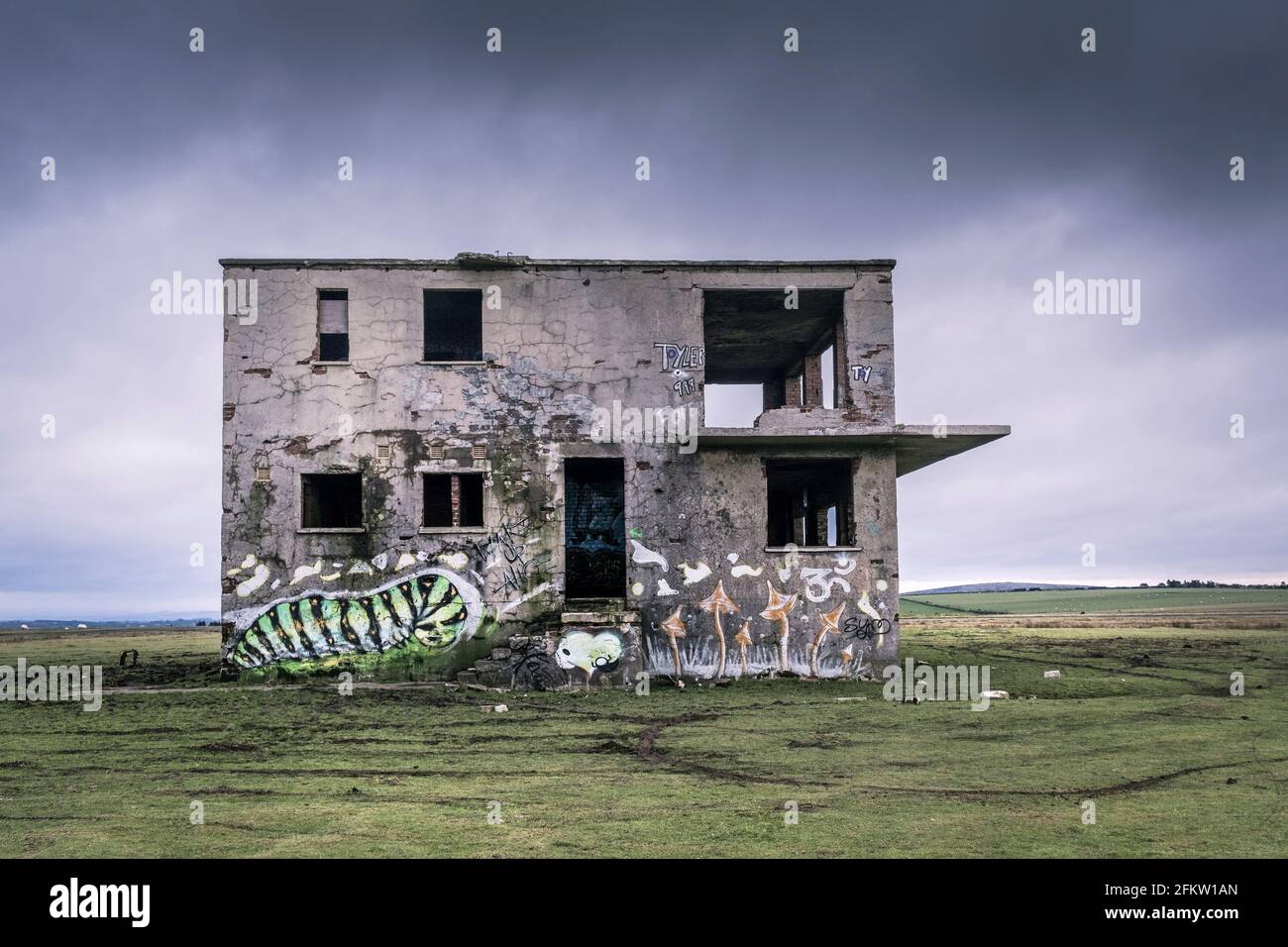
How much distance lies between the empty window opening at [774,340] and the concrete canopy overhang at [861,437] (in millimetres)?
1103

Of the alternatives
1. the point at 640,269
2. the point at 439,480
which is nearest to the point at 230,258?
the point at 439,480

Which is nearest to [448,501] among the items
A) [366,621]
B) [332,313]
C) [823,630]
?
[366,621]

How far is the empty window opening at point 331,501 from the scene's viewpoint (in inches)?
648

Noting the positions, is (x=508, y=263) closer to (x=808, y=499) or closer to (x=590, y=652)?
(x=590, y=652)

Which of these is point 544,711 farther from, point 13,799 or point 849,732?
point 13,799

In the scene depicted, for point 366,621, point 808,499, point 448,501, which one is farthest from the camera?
point 808,499

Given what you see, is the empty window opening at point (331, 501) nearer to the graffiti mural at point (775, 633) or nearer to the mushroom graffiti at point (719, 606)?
the graffiti mural at point (775, 633)

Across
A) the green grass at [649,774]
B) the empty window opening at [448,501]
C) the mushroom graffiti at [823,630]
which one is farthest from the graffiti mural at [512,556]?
the mushroom graffiti at [823,630]

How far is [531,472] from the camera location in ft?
53.5

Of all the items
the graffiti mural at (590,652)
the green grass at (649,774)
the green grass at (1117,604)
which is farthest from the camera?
the green grass at (1117,604)

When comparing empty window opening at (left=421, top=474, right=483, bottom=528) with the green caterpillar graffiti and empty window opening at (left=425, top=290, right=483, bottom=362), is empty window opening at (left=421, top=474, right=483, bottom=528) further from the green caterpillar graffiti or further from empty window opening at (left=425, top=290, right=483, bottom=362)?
empty window opening at (left=425, top=290, right=483, bottom=362)

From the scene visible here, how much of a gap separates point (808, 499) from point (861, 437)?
7.84 metres

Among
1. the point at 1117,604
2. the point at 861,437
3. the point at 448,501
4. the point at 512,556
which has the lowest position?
the point at 1117,604

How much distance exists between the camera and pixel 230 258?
1653cm
